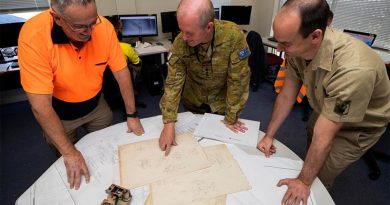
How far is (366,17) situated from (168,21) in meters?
2.77

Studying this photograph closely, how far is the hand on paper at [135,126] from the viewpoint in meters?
1.33

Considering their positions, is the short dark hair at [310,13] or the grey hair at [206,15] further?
the grey hair at [206,15]

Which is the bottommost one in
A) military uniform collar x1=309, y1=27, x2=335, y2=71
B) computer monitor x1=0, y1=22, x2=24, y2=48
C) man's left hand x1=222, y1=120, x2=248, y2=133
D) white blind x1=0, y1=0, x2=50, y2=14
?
man's left hand x1=222, y1=120, x2=248, y2=133

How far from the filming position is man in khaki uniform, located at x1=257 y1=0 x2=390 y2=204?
35.8 inches

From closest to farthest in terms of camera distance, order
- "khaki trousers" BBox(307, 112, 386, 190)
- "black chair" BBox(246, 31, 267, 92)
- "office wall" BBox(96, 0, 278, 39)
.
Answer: "khaki trousers" BBox(307, 112, 386, 190), "black chair" BBox(246, 31, 267, 92), "office wall" BBox(96, 0, 278, 39)

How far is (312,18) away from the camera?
0.89m

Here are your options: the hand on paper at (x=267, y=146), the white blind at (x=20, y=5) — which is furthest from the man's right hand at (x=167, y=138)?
the white blind at (x=20, y=5)

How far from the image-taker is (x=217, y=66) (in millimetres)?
1403

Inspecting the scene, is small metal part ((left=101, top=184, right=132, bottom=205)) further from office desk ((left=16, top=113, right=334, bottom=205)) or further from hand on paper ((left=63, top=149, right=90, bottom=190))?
hand on paper ((left=63, top=149, right=90, bottom=190))

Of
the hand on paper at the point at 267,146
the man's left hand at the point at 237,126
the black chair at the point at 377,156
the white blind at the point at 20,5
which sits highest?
the white blind at the point at 20,5

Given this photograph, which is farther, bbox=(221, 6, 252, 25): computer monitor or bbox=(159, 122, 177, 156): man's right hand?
bbox=(221, 6, 252, 25): computer monitor

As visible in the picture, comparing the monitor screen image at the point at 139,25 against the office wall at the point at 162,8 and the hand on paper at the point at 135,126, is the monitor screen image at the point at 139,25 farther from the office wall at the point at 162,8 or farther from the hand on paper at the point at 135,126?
the hand on paper at the point at 135,126

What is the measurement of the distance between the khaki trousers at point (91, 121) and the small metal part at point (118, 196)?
78cm

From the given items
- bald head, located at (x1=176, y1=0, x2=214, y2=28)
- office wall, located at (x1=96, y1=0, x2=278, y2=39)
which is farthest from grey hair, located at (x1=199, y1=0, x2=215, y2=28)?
office wall, located at (x1=96, y1=0, x2=278, y2=39)
